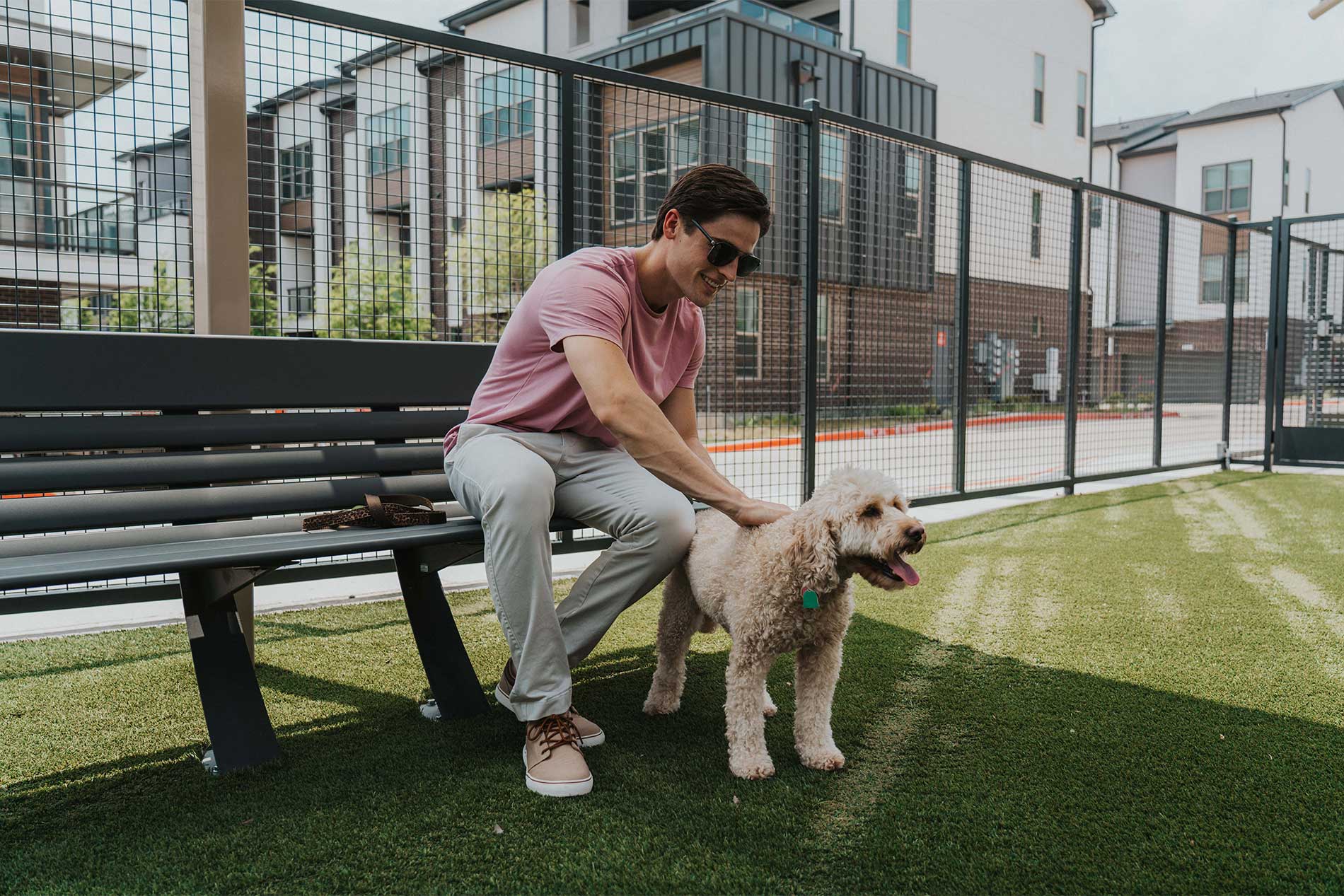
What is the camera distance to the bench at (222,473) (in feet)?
7.13

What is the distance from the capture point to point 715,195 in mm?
2408

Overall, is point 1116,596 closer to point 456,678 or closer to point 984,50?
point 456,678

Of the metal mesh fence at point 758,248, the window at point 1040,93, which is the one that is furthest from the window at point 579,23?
the window at point 1040,93

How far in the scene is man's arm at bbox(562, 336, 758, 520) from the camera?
2.26 meters

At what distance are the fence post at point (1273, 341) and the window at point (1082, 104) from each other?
733 inches

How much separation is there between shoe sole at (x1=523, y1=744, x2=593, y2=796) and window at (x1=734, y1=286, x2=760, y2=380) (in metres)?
5.77

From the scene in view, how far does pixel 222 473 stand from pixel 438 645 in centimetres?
78

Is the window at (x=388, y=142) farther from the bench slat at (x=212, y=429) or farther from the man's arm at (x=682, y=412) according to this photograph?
the man's arm at (x=682, y=412)

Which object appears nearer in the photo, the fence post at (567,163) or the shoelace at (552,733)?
the shoelace at (552,733)

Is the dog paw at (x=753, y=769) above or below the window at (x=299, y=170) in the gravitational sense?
below

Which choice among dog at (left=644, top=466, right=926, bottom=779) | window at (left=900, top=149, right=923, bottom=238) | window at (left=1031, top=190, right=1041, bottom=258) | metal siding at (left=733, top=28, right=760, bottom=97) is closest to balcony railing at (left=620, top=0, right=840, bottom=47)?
metal siding at (left=733, top=28, right=760, bottom=97)

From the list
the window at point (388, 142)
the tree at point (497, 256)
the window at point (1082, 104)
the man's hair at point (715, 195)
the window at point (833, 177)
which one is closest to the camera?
the man's hair at point (715, 195)

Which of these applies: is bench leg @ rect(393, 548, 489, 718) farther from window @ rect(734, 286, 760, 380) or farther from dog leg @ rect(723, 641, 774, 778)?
window @ rect(734, 286, 760, 380)

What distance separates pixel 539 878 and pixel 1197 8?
208 feet
